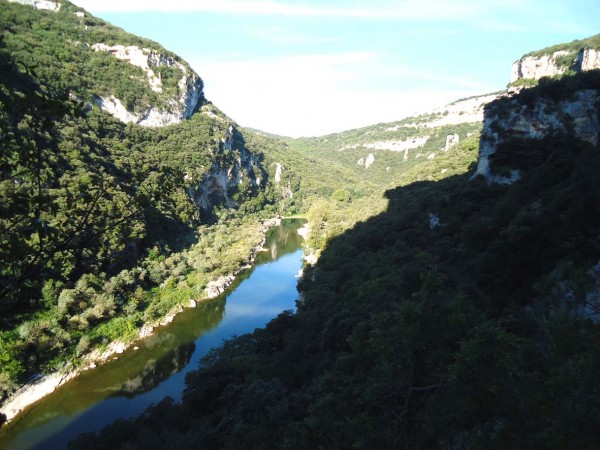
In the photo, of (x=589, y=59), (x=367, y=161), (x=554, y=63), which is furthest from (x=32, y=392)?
(x=367, y=161)

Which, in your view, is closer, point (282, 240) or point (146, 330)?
point (146, 330)

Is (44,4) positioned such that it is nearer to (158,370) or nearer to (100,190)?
(158,370)

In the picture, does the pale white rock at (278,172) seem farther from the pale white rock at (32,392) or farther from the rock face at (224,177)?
the pale white rock at (32,392)

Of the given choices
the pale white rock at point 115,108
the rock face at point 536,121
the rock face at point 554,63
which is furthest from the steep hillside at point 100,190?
the rock face at point 554,63

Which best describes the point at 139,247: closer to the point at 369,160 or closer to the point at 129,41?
the point at 129,41

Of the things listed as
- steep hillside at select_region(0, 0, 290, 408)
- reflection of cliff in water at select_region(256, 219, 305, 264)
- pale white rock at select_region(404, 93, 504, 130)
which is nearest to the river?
steep hillside at select_region(0, 0, 290, 408)
